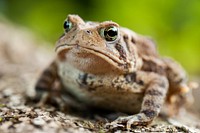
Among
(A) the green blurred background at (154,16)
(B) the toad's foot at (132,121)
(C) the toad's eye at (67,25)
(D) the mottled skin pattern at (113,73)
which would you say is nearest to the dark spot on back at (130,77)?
(D) the mottled skin pattern at (113,73)

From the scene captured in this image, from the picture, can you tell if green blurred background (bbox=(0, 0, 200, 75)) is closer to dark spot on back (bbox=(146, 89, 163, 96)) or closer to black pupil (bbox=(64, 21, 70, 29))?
dark spot on back (bbox=(146, 89, 163, 96))

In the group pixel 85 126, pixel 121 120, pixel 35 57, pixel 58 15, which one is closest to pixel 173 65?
pixel 121 120

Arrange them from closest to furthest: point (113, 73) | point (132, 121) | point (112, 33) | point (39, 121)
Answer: point (39, 121)
point (132, 121)
point (112, 33)
point (113, 73)

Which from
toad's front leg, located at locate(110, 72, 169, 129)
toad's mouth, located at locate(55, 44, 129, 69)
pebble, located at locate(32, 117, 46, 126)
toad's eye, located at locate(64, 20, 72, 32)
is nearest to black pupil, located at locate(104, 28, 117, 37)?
toad's mouth, located at locate(55, 44, 129, 69)

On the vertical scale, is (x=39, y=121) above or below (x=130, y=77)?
below

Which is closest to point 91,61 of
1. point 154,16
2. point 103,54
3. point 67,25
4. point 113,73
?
point 103,54

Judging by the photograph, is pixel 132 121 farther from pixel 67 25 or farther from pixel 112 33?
pixel 67 25
